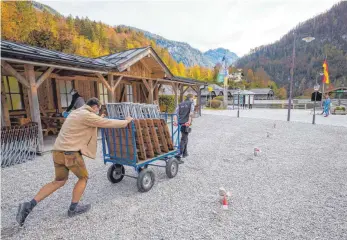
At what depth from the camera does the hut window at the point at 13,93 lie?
7801mm

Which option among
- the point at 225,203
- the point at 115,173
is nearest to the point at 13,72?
the point at 115,173

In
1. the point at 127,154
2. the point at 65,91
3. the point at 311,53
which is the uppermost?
the point at 311,53

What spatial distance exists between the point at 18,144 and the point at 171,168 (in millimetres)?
4511

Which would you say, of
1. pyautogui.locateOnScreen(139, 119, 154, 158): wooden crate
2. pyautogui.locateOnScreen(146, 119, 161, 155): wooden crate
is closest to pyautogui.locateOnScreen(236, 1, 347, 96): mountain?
pyautogui.locateOnScreen(146, 119, 161, 155): wooden crate

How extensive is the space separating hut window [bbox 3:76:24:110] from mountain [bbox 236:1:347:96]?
98.3m

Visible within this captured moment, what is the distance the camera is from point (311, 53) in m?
→ 102

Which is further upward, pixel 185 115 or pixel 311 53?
pixel 311 53

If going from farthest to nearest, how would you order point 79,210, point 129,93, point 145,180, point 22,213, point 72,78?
1. point 129,93
2. point 72,78
3. point 145,180
4. point 79,210
5. point 22,213

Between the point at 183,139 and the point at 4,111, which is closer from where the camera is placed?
the point at 183,139

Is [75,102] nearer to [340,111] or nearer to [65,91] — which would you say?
[65,91]

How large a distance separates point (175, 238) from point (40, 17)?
163 feet

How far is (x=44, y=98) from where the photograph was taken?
9031 mm

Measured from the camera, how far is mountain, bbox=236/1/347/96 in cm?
8700

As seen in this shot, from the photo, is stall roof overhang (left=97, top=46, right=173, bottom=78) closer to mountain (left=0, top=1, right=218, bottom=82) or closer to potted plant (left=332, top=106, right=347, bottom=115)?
mountain (left=0, top=1, right=218, bottom=82)
